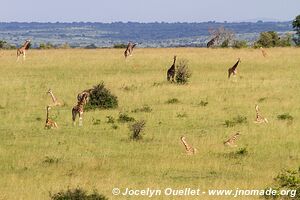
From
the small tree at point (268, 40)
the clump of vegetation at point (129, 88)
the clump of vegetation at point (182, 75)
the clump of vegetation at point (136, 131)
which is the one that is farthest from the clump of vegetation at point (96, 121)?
the small tree at point (268, 40)

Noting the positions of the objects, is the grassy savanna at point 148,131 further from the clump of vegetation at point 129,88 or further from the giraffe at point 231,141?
the giraffe at point 231,141

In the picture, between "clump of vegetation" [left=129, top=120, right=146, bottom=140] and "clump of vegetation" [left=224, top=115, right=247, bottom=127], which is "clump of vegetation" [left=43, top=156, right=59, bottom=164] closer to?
"clump of vegetation" [left=129, top=120, right=146, bottom=140]

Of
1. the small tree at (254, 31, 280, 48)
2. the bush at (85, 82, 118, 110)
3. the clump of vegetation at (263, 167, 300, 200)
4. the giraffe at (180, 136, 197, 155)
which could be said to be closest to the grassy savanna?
the giraffe at (180, 136, 197, 155)

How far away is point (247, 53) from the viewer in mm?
43875

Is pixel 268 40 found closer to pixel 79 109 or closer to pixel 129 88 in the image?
pixel 129 88

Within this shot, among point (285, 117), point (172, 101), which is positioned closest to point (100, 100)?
point (172, 101)

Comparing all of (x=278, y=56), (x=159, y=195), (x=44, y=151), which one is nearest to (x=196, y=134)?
(x=44, y=151)

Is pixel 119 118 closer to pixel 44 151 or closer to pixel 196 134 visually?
pixel 196 134

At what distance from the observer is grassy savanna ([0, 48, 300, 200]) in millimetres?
15109

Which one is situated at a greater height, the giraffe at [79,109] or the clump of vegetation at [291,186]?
the clump of vegetation at [291,186]

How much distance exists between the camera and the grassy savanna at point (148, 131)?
1511 cm

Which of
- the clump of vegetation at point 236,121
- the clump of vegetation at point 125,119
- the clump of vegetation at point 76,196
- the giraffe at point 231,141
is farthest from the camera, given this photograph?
the clump of vegetation at point 125,119

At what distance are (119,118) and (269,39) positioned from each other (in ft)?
128

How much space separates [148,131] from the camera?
67.7 ft
